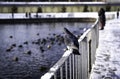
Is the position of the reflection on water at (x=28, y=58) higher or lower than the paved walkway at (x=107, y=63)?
lower

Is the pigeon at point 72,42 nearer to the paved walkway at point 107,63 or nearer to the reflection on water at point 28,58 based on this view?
the paved walkway at point 107,63

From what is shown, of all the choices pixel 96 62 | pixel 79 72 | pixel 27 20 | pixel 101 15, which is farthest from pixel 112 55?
pixel 27 20

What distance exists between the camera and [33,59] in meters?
25.4

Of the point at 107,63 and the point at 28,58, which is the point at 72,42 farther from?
the point at 28,58

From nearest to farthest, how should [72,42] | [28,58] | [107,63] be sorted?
[72,42] → [107,63] → [28,58]

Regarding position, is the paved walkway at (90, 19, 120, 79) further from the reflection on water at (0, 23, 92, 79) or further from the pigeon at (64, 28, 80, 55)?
the reflection on water at (0, 23, 92, 79)

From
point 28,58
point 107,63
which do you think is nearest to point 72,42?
point 107,63

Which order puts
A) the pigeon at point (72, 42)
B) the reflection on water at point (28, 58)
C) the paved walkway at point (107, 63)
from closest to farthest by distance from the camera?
the pigeon at point (72, 42)
the paved walkway at point (107, 63)
the reflection on water at point (28, 58)

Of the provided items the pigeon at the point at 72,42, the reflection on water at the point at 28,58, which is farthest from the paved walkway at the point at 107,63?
the reflection on water at the point at 28,58

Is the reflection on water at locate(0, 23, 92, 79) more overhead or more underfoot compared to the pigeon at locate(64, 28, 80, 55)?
more underfoot

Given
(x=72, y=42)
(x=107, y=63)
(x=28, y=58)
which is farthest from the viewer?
(x=28, y=58)

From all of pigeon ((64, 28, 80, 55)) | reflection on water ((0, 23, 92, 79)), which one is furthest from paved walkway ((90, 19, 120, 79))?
reflection on water ((0, 23, 92, 79))

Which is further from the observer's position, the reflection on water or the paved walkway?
the reflection on water

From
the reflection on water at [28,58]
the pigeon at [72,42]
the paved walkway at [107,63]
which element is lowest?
the reflection on water at [28,58]
